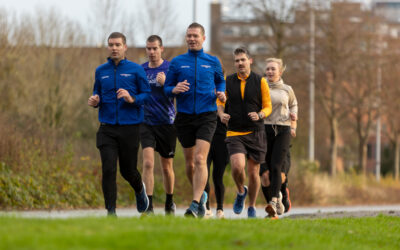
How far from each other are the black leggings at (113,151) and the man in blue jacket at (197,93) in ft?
2.38

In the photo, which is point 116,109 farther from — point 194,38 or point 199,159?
point 194,38

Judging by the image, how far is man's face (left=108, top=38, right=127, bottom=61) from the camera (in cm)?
1066

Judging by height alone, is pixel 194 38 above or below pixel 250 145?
above

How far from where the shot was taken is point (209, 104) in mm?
10914

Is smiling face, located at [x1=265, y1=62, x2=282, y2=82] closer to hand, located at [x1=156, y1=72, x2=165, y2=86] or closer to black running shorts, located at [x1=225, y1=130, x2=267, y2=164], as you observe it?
black running shorts, located at [x1=225, y1=130, x2=267, y2=164]

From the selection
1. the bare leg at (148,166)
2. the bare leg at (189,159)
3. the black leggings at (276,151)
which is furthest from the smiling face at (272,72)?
the bare leg at (148,166)

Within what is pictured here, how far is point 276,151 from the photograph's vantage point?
41.3 feet

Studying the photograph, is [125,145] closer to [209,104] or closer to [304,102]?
[209,104]

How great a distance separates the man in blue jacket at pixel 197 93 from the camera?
10.8 m

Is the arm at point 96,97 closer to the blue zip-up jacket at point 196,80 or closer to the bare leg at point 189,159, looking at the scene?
the blue zip-up jacket at point 196,80

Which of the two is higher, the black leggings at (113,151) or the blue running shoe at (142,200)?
the black leggings at (113,151)

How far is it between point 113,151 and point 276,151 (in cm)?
311

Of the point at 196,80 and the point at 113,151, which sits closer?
the point at 113,151

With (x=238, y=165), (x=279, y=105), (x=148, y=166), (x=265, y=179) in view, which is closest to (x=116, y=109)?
(x=148, y=166)
